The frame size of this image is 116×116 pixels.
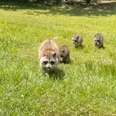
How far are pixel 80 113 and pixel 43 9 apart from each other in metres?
25.3

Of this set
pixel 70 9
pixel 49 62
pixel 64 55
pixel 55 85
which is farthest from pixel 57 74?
pixel 70 9

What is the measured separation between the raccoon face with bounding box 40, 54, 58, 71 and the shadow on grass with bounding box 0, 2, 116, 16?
67.0ft

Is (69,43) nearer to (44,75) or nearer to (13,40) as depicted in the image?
(13,40)

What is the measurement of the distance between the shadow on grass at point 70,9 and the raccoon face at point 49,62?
20414 millimetres

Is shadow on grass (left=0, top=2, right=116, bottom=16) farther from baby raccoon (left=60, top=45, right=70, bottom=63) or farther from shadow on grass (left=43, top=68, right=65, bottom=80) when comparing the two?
shadow on grass (left=43, top=68, right=65, bottom=80)

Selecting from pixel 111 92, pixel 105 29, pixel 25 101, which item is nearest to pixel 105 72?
pixel 111 92

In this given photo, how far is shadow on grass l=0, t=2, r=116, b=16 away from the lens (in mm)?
31906

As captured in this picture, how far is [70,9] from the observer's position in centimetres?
3450

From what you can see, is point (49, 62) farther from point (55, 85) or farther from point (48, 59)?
point (55, 85)

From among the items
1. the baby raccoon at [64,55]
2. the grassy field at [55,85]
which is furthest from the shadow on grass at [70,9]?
the baby raccoon at [64,55]

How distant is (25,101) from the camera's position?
8.68 meters

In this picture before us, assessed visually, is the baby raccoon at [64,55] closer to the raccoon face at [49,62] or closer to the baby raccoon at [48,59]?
the baby raccoon at [48,59]

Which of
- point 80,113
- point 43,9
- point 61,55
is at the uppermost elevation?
point 43,9

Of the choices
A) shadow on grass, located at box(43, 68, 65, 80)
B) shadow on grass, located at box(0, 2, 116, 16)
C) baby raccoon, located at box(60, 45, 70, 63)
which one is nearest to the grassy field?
shadow on grass, located at box(43, 68, 65, 80)
